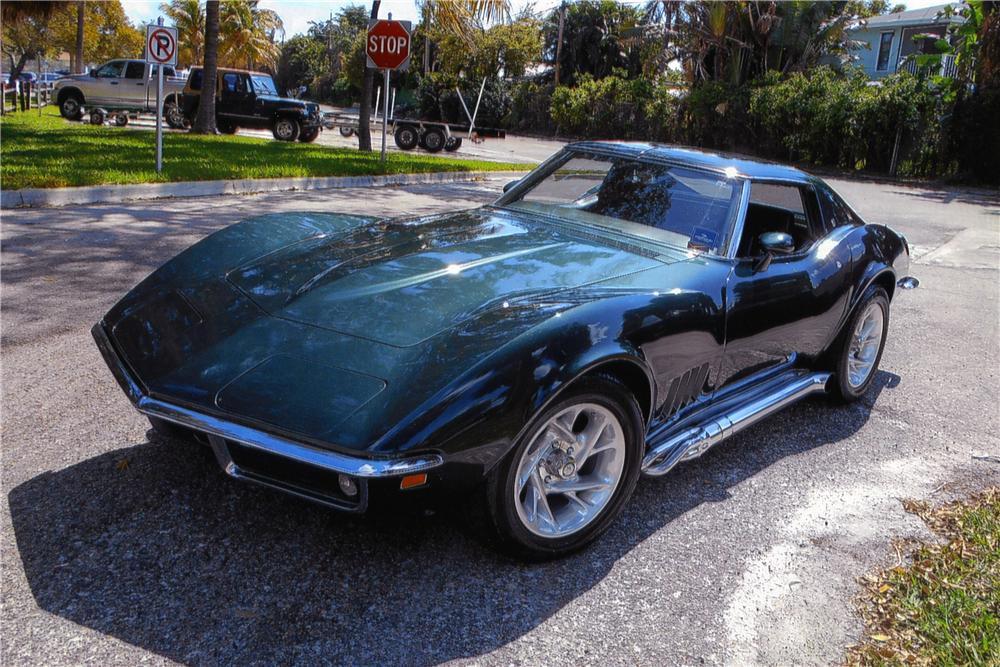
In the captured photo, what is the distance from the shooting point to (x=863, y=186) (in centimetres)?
2094

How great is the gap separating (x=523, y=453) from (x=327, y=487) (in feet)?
2.01

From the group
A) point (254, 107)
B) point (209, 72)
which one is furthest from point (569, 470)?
point (254, 107)

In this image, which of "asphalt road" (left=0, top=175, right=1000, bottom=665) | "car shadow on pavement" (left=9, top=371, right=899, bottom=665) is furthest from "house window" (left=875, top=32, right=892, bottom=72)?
"car shadow on pavement" (left=9, top=371, right=899, bottom=665)

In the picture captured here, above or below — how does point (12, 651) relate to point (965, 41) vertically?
below

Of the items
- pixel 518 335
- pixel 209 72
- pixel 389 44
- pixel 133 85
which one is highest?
pixel 389 44

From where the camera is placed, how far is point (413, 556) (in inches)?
111

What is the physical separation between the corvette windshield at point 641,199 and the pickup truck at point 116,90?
21.0m

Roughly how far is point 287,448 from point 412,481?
1.21 ft

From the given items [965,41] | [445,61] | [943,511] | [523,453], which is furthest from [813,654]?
[445,61]

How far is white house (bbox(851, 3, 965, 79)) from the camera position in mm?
40562

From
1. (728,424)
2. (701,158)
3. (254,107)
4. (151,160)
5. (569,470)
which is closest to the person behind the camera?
(569,470)

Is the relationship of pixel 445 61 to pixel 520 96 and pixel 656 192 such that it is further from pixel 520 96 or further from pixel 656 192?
pixel 656 192

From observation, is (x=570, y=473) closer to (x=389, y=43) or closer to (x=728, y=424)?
(x=728, y=424)

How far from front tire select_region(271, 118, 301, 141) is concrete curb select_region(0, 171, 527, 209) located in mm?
7733
